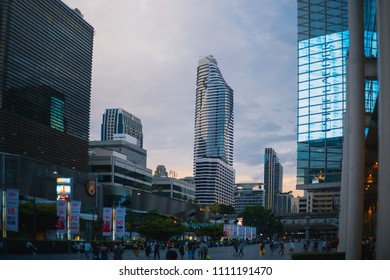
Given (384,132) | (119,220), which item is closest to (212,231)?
(119,220)

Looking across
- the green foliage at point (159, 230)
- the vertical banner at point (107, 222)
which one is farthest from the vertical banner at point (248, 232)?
the vertical banner at point (107, 222)

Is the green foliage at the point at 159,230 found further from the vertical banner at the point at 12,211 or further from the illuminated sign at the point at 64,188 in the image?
the vertical banner at the point at 12,211

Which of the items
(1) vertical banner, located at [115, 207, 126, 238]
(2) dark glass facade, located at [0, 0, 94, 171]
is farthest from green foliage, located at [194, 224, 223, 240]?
(1) vertical banner, located at [115, 207, 126, 238]

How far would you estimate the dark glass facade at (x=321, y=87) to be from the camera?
274 feet

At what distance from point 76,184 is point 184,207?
6777cm

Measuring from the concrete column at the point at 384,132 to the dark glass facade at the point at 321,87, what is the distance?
64.6m

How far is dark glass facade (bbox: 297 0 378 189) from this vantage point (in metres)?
83.4

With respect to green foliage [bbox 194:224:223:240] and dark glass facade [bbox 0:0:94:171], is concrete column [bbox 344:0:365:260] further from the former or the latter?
dark glass facade [bbox 0:0:94:171]

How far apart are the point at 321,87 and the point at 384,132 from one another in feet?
243

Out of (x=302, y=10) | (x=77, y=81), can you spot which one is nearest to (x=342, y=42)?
(x=302, y=10)

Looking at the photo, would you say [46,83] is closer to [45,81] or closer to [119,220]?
[45,81]

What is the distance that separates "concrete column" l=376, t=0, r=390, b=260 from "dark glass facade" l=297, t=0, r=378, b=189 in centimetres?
6459
